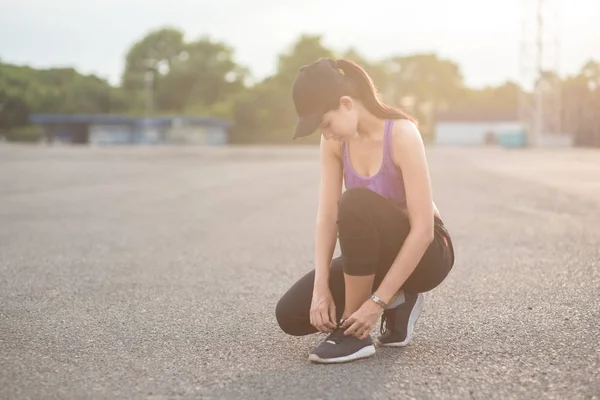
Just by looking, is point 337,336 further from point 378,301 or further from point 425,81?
point 425,81

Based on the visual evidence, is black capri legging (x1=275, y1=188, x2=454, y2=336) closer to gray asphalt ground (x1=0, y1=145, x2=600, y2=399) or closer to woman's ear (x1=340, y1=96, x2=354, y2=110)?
gray asphalt ground (x1=0, y1=145, x2=600, y2=399)

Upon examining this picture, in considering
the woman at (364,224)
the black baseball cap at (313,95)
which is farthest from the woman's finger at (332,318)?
the black baseball cap at (313,95)

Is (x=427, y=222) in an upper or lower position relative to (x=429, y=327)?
upper

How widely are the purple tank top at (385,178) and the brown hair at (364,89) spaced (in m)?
0.05

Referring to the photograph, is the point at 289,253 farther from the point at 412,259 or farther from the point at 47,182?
the point at 47,182

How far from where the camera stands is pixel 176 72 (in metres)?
90.1

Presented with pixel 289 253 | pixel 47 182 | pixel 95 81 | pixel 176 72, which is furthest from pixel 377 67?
pixel 289 253

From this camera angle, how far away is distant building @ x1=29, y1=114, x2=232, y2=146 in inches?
2653

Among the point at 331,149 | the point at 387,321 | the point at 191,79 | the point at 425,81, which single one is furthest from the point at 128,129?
the point at 387,321

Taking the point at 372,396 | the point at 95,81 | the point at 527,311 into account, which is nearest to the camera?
the point at 372,396

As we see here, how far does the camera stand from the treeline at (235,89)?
62875 millimetres

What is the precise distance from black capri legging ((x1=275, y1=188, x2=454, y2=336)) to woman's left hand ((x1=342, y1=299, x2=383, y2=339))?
0.13 metres

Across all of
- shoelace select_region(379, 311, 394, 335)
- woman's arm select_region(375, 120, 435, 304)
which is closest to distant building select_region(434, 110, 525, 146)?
shoelace select_region(379, 311, 394, 335)

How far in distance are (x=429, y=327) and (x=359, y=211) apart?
0.95 metres
